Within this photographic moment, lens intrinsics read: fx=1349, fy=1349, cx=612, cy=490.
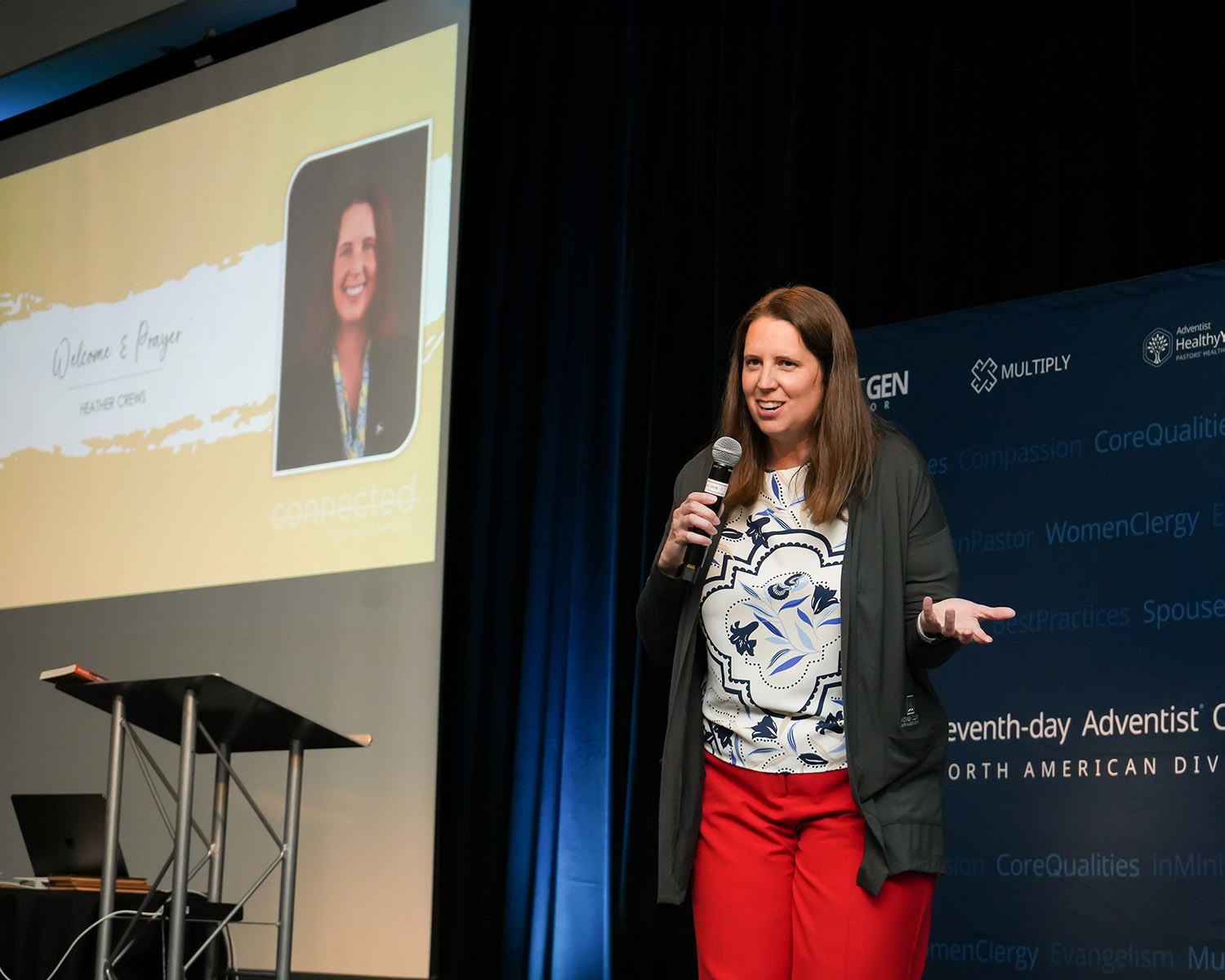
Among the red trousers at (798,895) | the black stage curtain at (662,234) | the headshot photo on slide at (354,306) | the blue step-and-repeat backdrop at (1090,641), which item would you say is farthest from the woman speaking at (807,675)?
the headshot photo on slide at (354,306)

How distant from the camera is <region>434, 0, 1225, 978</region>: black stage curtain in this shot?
334 centimetres

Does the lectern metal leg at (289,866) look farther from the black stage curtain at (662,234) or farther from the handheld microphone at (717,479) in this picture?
the handheld microphone at (717,479)

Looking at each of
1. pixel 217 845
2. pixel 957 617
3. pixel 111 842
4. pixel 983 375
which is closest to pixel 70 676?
pixel 111 842

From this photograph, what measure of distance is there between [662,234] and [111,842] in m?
2.43

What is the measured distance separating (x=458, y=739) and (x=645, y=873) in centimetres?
84

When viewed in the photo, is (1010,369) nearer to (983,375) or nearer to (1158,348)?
(983,375)

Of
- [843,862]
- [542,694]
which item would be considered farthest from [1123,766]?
[542,694]

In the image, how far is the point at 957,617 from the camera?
1.62 metres

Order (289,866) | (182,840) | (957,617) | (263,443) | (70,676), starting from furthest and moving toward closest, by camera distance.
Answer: (263,443) → (289,866) → (70,676) → (182,840) → (957,617)

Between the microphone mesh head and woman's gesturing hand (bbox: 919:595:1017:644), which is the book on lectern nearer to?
the microphone mesh head

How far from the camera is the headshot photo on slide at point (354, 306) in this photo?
440 centimetres

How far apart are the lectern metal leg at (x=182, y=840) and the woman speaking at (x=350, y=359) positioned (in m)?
1.76

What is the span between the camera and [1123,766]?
270cm

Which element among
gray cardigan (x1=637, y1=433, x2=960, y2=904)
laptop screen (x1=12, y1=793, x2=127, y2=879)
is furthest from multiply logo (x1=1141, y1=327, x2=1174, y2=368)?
laptop screen (x1=12, y1=793, x2=127, y2=879)
